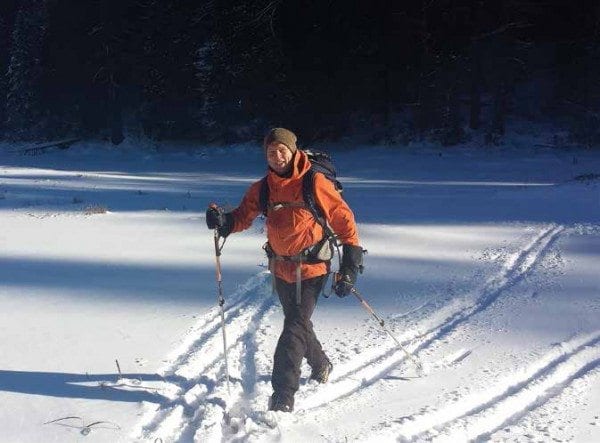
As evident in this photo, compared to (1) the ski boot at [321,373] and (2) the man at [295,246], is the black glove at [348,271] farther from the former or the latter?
(1) the ski boot at [321,373]

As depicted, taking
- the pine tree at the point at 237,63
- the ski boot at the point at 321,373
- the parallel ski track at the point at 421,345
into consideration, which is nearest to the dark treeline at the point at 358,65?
the pine tree at the point at 237,63

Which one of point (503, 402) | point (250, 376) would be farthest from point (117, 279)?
point (503, 402)

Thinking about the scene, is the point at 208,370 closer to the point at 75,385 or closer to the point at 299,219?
the point at 75,385

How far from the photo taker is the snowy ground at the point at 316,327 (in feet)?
13.2

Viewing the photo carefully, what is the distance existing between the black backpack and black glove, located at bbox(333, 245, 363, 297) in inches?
6.2

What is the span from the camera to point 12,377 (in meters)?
4.72

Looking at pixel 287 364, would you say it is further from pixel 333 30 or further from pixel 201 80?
pixel 201 80

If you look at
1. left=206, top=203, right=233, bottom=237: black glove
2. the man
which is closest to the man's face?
the man

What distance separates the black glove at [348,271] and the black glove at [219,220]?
87cm

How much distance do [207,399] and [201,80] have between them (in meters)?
25.9

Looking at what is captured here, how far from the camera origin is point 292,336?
423 centimetres

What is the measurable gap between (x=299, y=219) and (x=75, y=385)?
6.51 ft

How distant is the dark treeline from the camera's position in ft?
85.1

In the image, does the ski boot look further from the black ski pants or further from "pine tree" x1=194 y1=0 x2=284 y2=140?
"pine tree" x1=194 y1=0 x2=284 y2=140
